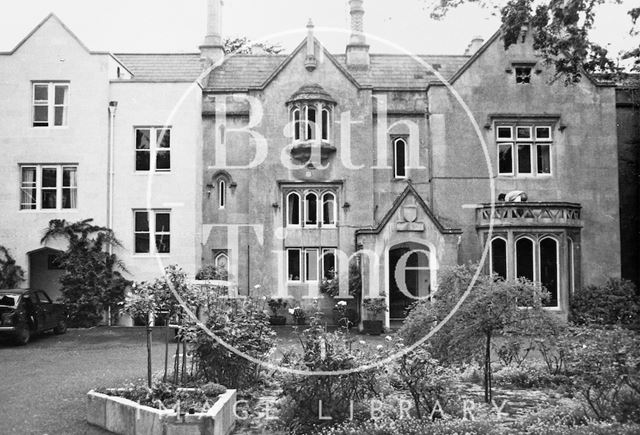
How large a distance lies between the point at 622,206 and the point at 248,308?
68.1 feet

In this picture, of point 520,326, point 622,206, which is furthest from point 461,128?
point 520,326

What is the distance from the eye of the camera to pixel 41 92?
2717 cm

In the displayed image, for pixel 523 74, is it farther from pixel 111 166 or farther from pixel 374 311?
pixel 111 166

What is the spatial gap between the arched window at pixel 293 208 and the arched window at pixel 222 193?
2640 mm

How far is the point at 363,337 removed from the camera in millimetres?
22859

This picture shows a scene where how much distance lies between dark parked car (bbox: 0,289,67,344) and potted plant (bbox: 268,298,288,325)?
776 cm

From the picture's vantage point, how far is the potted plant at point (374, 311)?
23.7m

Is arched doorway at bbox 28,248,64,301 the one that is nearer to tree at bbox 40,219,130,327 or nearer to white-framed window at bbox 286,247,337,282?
tree at bbox 40,219,130,327

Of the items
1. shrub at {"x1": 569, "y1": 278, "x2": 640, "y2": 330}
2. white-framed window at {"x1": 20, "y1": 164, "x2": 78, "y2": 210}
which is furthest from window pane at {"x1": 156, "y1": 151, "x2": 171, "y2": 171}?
shrub at {"x1": 569, "y1": 278, "x2": 640, "y2": 330}

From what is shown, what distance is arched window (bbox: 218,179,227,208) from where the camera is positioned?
28084 millimetres

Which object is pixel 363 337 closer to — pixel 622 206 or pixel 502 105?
pixel 502 105

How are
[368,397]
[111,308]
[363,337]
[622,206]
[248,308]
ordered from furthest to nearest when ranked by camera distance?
[622,206] → [111,308] → [363,337] → [248,308] → [368,397]

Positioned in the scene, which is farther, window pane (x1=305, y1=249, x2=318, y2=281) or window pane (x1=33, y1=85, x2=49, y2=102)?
window pane (x1=305, y1=249, x2=318, y2=281)

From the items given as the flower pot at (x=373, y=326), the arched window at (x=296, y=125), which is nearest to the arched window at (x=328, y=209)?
the arched window at (x=296, y=125)
